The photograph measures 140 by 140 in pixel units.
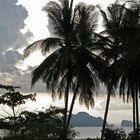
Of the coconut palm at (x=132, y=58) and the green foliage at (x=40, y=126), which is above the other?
the coconut palm at (x=132, y=58)

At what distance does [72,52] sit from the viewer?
1556 inches

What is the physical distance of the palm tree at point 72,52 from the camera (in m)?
39.3

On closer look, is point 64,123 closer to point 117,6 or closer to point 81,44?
point 81,44

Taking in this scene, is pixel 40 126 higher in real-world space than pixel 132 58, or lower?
lower

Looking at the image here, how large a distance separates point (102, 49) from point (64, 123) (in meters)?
6.60

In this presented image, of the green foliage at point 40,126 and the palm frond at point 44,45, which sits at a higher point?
the palm frond at point 44,45

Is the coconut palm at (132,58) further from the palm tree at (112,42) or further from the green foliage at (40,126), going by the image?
the green foliage at (40,126)

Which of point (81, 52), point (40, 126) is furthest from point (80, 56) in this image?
point (40, 126)

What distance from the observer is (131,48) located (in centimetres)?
3209

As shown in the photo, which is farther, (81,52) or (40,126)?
(81,52)

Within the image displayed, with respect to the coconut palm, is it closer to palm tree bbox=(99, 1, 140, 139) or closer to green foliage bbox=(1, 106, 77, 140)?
palm tree bbox=(99, 1, 140, 139)

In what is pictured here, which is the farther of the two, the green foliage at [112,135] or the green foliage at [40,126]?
the green foliage at [112,135]

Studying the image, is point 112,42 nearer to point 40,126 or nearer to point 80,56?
point 80,56

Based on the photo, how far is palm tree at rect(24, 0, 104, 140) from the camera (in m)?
39.3
